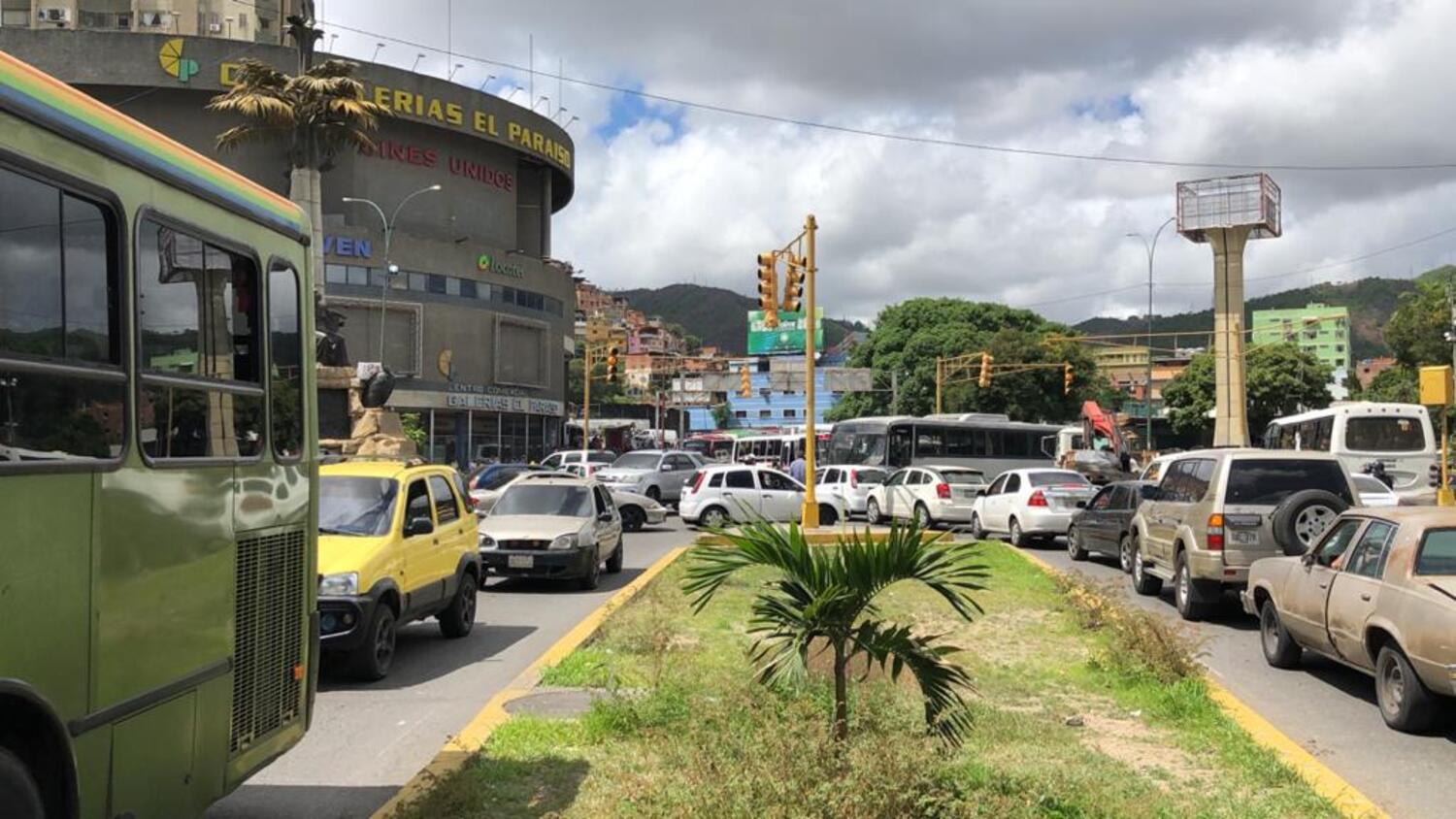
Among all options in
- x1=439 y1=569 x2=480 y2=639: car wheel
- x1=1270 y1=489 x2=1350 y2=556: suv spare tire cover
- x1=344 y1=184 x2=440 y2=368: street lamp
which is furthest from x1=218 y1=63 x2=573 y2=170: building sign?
x1=1270 y1=489 x2=1350 y2=556: suv spare tire cover

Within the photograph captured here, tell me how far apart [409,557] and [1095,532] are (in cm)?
1245

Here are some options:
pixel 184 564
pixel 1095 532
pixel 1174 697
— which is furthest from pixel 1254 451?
pixel 184 564

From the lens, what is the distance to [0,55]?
11.5 feet

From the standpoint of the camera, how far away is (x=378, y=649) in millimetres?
9609

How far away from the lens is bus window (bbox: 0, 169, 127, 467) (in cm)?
349

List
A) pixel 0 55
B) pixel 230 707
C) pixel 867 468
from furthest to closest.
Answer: pixel 867 468 → pixel 230 707 → pixel 0 55

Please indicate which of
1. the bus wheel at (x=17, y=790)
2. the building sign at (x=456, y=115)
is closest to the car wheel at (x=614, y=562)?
the bus wheel at (x=17, y=790)

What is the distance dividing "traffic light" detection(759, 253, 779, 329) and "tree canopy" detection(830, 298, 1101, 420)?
4652cm

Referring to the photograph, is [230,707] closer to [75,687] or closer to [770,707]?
[75,687]

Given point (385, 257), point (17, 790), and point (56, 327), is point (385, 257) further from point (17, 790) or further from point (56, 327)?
point (17, 790)

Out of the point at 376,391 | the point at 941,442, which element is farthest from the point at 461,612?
the point at 941,442

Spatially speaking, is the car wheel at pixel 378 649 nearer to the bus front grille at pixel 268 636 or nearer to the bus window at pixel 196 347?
the bus front grille at pixel 268 636

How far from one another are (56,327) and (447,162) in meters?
61.4

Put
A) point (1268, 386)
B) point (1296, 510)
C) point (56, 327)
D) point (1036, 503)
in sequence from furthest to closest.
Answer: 1. point (1268, 386)
2. point (1036, 503)
3. point (1296, 510)
4. point (56, 327)
